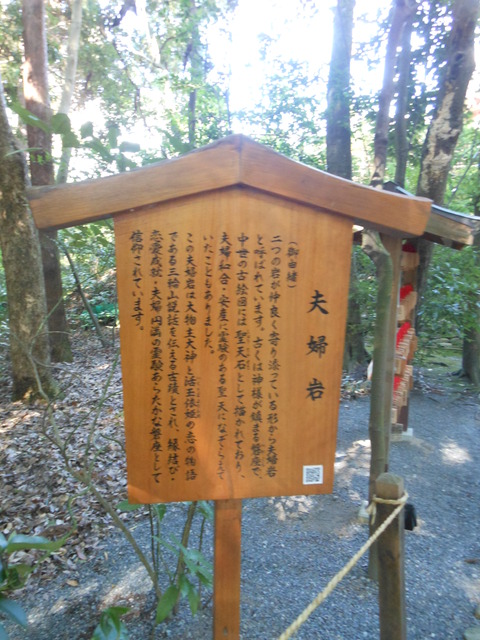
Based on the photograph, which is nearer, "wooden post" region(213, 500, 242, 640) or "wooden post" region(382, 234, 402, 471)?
"wooden post" region(213, 500, 242, 640)

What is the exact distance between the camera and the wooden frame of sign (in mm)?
1401

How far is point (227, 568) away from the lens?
1.66 m

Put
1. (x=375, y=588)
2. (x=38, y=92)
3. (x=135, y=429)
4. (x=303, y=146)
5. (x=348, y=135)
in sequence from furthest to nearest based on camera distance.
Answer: (x=303, y=146)
(x=348, y=135)
(x=38, y=92)
(x=375, y=588)
(x=135, y=429)

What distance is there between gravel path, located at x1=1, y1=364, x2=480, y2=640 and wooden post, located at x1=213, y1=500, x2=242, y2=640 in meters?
0.58

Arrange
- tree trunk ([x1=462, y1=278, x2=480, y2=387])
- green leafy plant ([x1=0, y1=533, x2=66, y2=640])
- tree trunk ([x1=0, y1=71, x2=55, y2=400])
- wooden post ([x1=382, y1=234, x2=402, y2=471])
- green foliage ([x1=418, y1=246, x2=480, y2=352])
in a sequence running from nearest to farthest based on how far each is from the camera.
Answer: green leafy plant ([x1=0, y1=533, x2=66, y2=640]), wooden post ([x1=382, y1=234, x2=402, y2=471]), tree trunk ([x1=0, y1=71, x2=55, y2=400]), green foliage ([x1=418, y1=246, x2=480, y2=352]), tree trunk ([x1=462, y1=278, x2=480, y2=387])

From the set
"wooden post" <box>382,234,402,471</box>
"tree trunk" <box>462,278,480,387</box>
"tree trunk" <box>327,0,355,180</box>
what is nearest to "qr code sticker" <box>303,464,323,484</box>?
"wooden post" <box>382,234,402,471</box>

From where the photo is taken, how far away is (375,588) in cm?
251

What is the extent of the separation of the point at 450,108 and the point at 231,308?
14.3ft

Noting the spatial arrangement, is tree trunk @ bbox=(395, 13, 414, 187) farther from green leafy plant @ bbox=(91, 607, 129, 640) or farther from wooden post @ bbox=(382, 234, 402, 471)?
green leafy plant @ bbox=(91, 607, 129, 640)

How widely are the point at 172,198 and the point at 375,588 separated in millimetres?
2334

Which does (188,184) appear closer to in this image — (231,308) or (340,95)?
(231,308)

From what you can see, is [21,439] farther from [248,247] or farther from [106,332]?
[106,332]

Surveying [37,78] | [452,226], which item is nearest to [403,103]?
[452,226]

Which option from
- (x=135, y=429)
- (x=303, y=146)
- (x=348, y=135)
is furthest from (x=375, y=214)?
(x=303, y=146)
